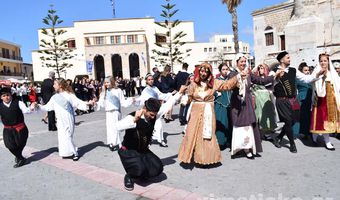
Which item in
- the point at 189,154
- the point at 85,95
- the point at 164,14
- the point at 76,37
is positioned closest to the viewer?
the point at 189,154

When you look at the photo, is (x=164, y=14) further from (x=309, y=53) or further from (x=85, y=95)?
(x=85, y=95)

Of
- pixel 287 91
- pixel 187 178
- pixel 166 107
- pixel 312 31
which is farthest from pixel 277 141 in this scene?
pixel 312 31

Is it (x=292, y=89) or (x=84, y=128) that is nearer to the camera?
(x=292, y=89)

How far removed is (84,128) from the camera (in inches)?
425

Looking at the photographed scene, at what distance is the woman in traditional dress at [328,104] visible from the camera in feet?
20.4

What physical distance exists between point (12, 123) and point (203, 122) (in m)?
3.49

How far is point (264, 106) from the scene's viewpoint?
7.29 meters

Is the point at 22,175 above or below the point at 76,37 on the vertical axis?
below

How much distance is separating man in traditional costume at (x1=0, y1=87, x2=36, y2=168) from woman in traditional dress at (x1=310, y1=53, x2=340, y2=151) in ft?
17.7

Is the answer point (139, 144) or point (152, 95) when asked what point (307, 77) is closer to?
point (152, 95)

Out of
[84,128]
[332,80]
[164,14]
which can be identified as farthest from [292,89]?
[164,14]

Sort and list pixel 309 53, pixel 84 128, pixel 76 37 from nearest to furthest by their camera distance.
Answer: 1. pixel 84 128
2. pixel 309 53
3. pixel 76 37

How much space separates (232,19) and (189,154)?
74.7 ft

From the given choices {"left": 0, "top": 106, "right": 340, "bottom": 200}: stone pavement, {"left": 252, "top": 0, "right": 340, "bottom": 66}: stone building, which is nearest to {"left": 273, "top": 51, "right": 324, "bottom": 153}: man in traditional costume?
{"left": 0, "top": 106, "right": 340, "bottom": 200}: stone pavement
